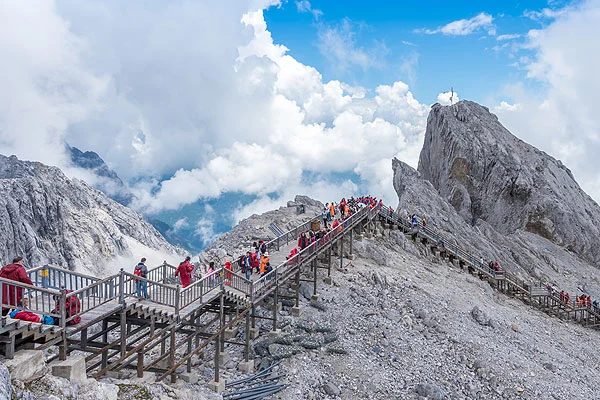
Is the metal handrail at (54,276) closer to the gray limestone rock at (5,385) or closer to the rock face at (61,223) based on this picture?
the gray limestone rock at (5,385)

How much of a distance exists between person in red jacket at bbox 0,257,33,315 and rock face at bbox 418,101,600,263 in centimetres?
6188

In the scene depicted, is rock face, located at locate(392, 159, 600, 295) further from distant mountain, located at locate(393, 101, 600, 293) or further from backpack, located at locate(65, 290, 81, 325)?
backpack, located at locate(65, 290, 81, 325)

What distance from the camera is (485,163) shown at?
68062mm

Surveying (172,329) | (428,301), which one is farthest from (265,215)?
(172,329)

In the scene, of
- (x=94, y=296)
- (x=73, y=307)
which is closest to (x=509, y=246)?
(x=94, y=296)

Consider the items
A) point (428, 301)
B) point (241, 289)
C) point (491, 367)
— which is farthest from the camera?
point (428, 301)

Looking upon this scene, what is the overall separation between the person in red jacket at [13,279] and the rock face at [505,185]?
203 ft

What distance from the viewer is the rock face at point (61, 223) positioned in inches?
2648

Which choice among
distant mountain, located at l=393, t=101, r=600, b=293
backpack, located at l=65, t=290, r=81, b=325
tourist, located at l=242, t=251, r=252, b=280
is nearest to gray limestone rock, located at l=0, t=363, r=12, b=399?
backpack, located at l=65, t=290, r=81, b=325

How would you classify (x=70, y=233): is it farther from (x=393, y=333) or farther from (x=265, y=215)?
(x=393, y=333)

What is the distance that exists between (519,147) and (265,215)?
43.9 metres

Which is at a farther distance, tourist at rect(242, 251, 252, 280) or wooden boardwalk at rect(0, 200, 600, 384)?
tourist at rect(242, 251, 252, 280)

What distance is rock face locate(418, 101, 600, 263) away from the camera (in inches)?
2518

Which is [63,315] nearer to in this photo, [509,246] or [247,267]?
[247,267]
